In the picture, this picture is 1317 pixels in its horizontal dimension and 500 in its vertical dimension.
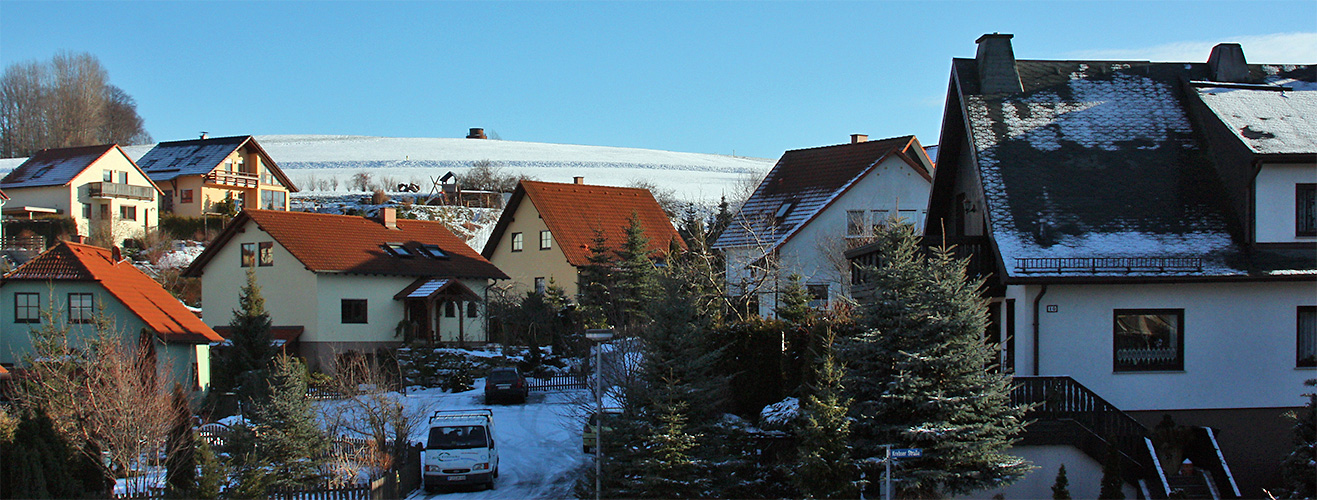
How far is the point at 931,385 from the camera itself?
54.8ft

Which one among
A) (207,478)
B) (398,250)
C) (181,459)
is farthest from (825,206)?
(207,478)

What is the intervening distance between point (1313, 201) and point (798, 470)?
11.3 m

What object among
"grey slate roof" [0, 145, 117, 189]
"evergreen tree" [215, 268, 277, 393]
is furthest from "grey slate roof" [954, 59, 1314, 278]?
"grey slate roof" [0, 145, 117, 189]

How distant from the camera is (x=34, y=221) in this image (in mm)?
66812

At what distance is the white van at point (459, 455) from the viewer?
2225cm

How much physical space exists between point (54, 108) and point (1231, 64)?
406 ft

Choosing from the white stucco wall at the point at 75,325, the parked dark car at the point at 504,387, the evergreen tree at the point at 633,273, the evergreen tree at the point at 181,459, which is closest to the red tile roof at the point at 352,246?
the white stucco wall at the point at 75,325

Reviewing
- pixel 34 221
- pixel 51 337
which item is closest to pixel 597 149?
pixel 34 221

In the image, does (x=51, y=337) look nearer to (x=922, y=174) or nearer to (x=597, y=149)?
(x=922, y=174)

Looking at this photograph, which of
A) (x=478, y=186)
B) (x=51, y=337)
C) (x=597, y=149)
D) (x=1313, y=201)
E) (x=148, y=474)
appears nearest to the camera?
(x=1313, y=201)

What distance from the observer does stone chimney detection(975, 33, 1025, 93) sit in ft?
75.6

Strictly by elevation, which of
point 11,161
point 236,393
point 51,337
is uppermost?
point 11,161

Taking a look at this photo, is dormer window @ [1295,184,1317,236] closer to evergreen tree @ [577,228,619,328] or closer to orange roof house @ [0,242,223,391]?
evergreen tree @ [577,228,619,328]

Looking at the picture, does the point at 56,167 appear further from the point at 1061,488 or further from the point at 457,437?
the point at 1061,488
